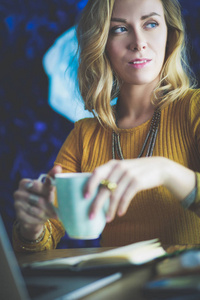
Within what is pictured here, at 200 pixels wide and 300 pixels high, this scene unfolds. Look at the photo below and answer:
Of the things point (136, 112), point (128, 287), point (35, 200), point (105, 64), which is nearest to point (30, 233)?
point (35, 200)

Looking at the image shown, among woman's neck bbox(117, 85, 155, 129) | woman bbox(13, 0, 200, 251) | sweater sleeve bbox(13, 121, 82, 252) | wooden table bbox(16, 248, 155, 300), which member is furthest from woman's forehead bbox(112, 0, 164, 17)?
wooden table bbox(16, 248, 155, 300)

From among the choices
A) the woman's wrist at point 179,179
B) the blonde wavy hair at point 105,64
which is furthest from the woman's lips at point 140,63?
the woman's wrist at point 179,179

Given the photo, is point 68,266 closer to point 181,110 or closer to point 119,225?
point 119,225

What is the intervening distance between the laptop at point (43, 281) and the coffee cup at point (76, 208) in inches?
2.9

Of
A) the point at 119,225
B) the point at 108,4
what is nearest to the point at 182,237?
the point at 119,225

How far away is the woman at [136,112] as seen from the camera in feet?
3.90

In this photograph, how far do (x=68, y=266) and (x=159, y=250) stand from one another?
0.58ft

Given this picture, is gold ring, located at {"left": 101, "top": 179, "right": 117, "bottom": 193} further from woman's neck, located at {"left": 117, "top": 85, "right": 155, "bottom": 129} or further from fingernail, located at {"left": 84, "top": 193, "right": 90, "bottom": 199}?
woman's neck, located at {"left": 117, "top": 85, "right": 155, "bottom": 129}

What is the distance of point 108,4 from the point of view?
1377 millimetres

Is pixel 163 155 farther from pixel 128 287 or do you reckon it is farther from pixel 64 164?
pixel 128 287

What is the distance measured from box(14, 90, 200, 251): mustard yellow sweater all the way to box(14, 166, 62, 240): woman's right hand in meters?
0.21

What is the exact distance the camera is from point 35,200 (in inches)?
31.8

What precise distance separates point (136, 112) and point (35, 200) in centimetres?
77

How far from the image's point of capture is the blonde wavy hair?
1396 millimetres
